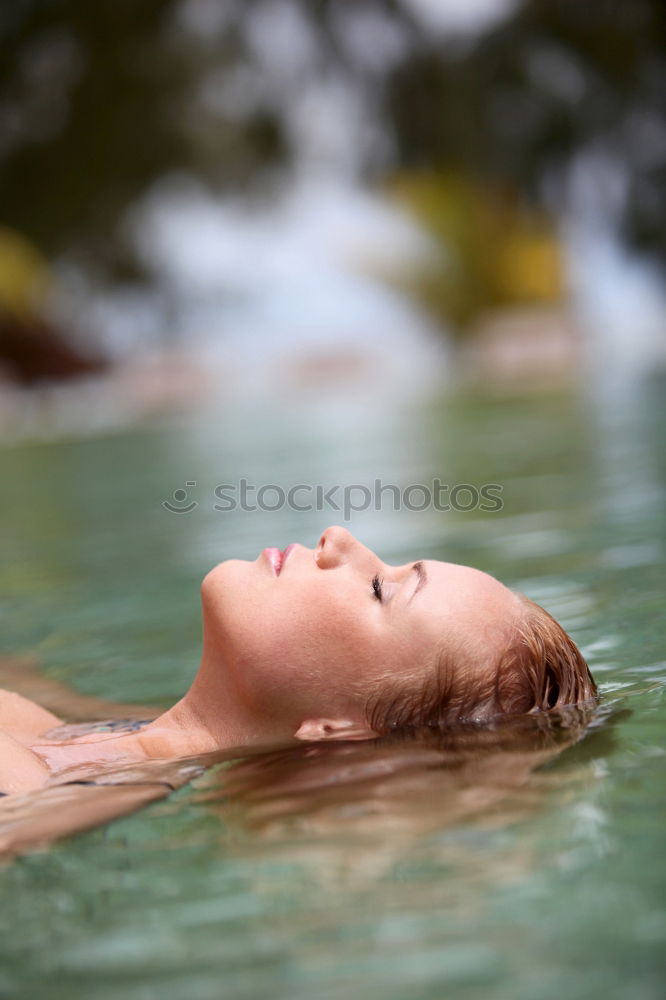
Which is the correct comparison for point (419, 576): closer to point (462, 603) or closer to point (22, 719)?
point (462, 603)

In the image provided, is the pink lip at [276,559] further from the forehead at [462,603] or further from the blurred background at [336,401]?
the blurred background at [336,401]

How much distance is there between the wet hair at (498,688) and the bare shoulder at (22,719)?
0.59 meters

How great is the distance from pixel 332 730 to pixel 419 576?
0.85 feet

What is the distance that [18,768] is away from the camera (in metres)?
1.69

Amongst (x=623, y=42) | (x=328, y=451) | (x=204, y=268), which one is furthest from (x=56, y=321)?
(x=328, y=451)

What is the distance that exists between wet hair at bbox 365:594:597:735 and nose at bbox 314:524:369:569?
19 cm

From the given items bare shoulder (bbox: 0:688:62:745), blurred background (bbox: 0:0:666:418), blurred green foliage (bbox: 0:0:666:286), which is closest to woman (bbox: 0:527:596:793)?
bare shoulder (bbox: 0:688:62:745)

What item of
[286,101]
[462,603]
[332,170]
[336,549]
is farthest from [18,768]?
[286,101]

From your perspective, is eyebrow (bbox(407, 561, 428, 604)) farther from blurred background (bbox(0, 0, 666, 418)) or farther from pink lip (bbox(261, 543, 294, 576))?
blurred background (bbox(0, 0, 666, 418))

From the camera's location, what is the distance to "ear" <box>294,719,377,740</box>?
1788mm

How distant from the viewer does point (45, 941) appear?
3.82 ft

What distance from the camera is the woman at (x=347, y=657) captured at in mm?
1787

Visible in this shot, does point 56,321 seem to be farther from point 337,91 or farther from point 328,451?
point 328,451

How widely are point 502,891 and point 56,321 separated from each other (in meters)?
17.5
